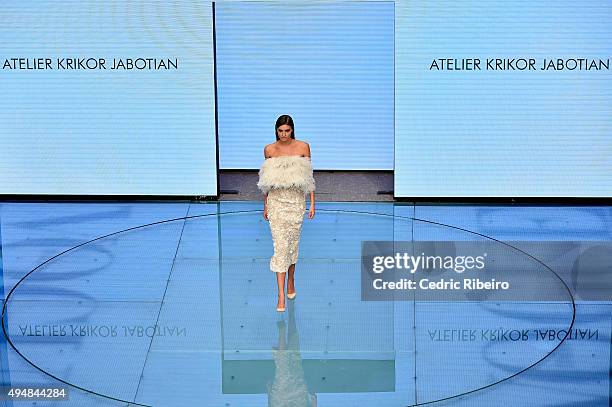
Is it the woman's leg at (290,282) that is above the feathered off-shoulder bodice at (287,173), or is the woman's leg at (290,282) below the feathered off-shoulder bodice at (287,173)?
below

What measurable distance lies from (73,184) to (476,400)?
18.7 feet

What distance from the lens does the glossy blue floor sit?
6.41 meters

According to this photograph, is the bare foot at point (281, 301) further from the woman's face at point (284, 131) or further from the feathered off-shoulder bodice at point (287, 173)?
the woman's face at point (284, 131)

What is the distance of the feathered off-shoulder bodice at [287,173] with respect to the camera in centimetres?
738

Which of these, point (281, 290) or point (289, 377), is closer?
point (289, 377)

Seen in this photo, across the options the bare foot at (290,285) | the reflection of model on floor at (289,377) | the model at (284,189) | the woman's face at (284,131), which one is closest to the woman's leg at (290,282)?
the bare foot at (290,285)

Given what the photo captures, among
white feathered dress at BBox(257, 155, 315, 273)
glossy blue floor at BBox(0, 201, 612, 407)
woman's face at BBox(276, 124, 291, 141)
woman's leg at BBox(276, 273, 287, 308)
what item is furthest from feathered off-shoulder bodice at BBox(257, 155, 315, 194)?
glossy blue floor at BBox(0, 201, 612, 407)

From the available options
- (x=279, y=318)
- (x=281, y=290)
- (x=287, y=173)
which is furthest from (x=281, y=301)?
(x=287, y=173)

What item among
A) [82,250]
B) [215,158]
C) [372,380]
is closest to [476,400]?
[372,380]

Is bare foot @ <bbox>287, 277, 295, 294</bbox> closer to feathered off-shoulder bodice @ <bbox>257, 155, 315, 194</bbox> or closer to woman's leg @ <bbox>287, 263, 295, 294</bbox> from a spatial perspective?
woman's leg @ <bbox>287, 263, 295, 294</bbox>

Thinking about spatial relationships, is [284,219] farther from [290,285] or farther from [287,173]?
[290,285]

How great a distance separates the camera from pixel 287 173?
7.39 m

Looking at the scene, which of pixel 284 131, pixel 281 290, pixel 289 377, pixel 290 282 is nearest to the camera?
pixel 289 377

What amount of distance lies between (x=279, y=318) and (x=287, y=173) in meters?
1.03
